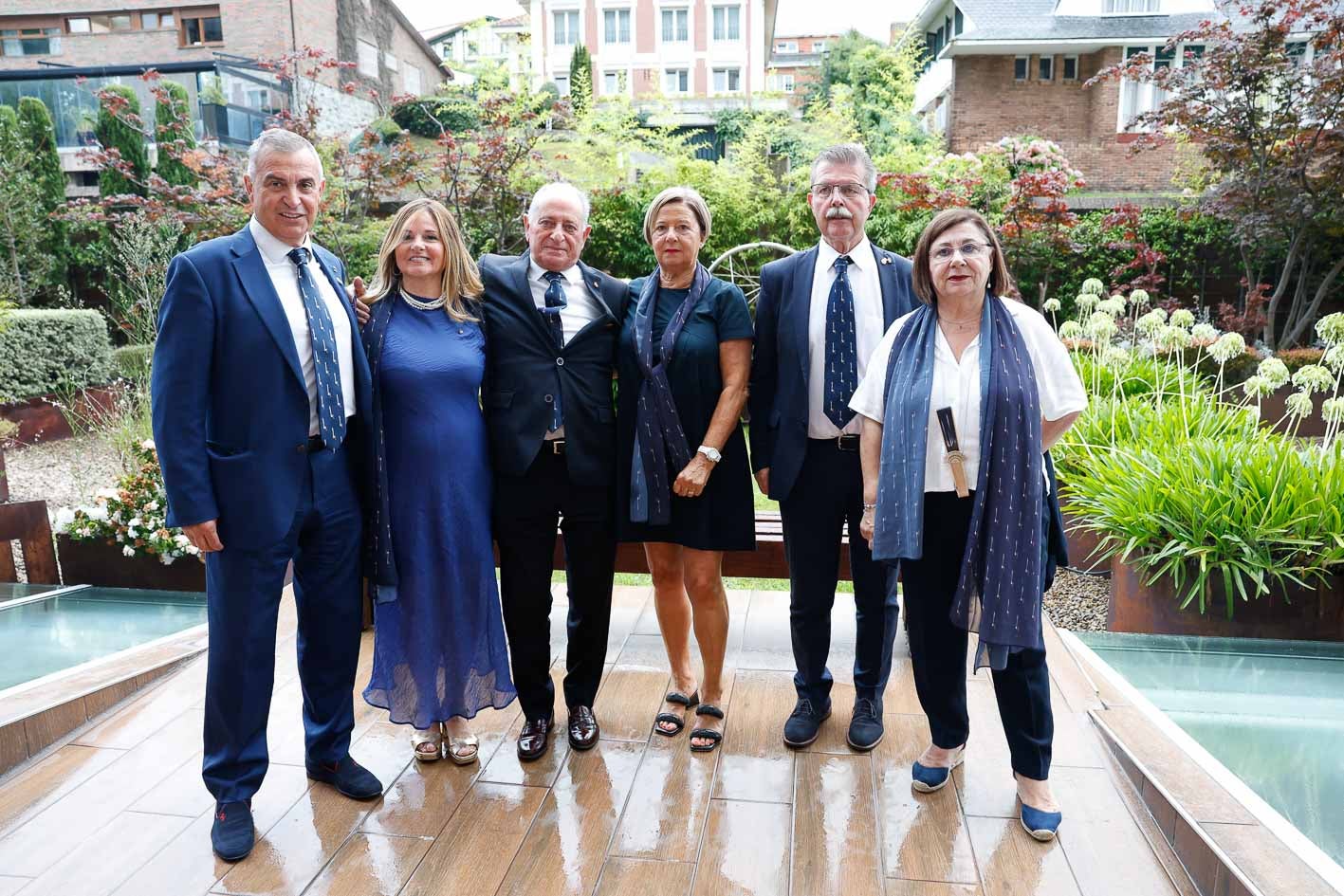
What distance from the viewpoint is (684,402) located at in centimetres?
265

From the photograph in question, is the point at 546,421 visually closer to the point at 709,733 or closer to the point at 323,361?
the point at 323,361

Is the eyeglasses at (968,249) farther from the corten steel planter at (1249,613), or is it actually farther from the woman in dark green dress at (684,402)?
the corten steel planter at (1249,613)

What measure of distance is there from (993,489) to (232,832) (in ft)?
6.92

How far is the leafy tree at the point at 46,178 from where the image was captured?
14734 mm

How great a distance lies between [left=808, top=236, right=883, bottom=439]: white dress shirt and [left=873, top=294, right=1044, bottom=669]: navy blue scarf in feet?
1.00

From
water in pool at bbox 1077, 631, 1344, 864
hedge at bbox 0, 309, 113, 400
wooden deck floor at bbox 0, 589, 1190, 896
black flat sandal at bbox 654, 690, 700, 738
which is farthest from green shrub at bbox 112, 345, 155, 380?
water in pool at bbox 1077, 631, 1344, 864

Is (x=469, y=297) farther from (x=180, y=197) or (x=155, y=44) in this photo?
(x=155, y=44)

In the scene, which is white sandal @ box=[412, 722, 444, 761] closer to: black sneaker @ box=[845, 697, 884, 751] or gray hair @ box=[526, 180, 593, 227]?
black sneaker @ box=[845, 697, 884, 751]

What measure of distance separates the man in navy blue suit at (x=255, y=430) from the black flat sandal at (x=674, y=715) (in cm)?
111

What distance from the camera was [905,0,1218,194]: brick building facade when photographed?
18859mm

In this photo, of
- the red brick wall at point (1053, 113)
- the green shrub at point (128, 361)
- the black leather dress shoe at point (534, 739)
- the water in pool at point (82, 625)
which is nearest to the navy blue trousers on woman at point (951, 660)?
the black leather dress shoe at point (534, 739)

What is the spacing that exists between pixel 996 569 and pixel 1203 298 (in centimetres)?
1284

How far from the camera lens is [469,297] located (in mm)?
2600

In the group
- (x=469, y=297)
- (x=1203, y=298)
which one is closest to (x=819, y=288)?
(x=469, y=297)
